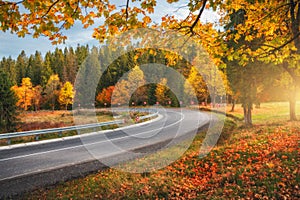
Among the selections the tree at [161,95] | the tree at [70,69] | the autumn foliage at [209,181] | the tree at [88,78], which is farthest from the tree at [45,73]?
the autumn foliage at [209,181]

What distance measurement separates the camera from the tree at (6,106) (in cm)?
2488

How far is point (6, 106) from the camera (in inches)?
1001

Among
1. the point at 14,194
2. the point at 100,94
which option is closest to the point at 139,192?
the point at 14,194

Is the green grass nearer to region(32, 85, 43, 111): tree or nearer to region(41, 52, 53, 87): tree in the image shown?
region(32, 85, 43, 111): tree

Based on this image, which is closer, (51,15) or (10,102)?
(51,15)

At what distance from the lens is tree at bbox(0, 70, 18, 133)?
81.6 ft

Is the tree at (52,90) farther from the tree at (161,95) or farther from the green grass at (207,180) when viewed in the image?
the green grass at (207,180)

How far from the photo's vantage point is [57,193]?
6598mm

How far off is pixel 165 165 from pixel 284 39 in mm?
6104

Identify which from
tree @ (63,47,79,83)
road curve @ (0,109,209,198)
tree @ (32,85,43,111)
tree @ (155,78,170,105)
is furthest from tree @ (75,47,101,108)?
road curve @ (0,109,209,198)

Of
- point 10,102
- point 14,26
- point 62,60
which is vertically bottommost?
point 10,102

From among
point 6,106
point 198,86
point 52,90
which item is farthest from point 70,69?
point 198,86

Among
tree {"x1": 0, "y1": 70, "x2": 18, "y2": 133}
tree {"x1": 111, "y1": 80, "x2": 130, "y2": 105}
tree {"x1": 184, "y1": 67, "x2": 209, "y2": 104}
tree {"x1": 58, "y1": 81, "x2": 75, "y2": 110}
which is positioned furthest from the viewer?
tree {"x1": 58, "y1": 81, "x2": 75, "y2": 110}

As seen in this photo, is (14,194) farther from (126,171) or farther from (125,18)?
(125,18)
